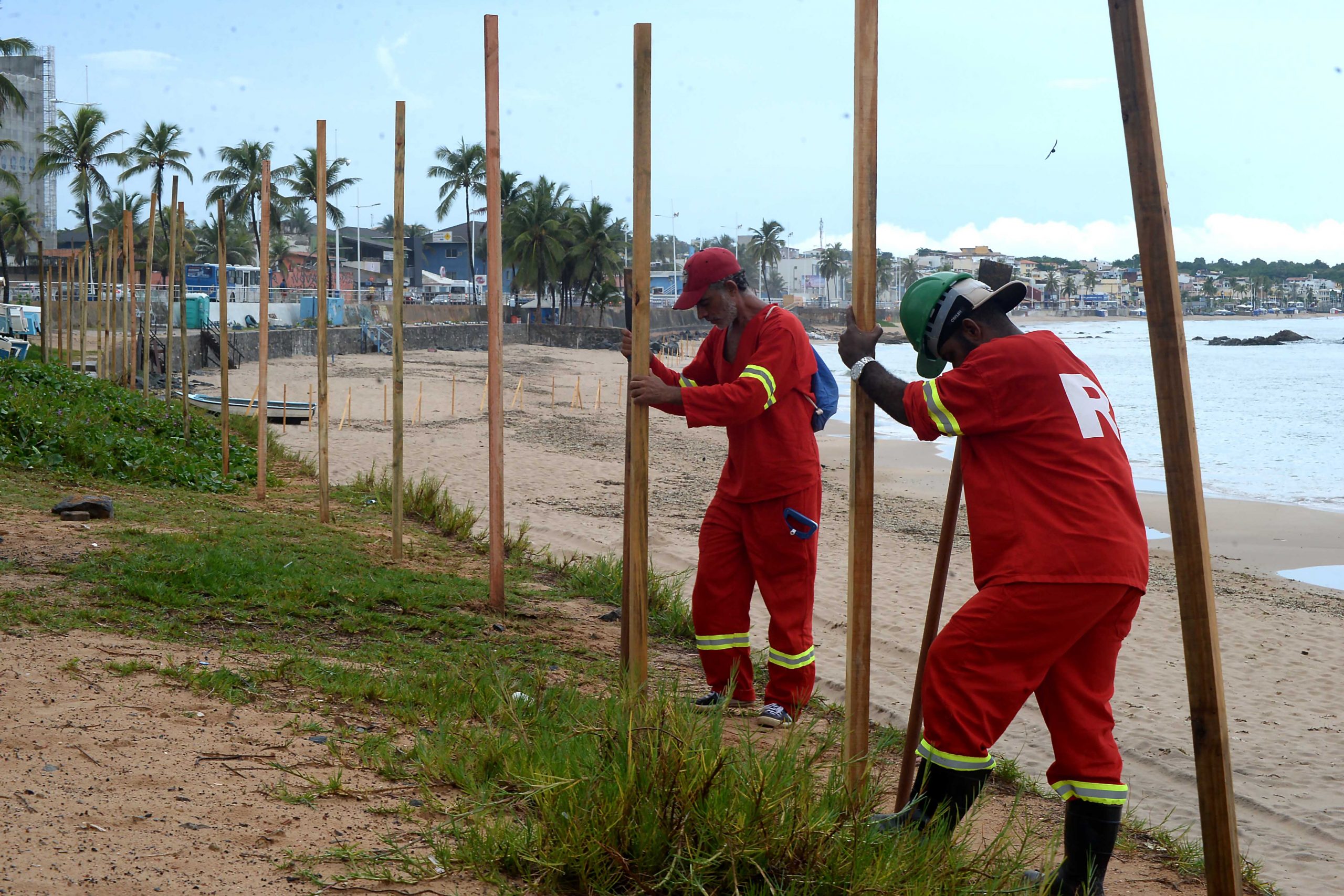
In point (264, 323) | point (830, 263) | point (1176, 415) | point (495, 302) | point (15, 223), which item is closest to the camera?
point (1176, 415)

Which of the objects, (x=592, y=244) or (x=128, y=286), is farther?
(x=592, y=244)

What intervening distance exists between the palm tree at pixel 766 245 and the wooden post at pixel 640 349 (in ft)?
345

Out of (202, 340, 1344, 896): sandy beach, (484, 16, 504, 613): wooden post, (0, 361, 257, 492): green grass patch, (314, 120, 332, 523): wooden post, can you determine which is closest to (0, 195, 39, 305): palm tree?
(202, 340, 1344, 896): sandy beach

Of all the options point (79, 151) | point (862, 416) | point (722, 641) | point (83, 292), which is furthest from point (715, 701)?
point (79, 151)

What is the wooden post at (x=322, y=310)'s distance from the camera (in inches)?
330

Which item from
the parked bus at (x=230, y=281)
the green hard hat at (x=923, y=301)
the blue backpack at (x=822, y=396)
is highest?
the parked bus at (x=230, y=281)

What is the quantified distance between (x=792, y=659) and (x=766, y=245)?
110 metres

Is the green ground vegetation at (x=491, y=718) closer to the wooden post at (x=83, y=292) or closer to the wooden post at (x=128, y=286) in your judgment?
the wooden post at (x=128, y=286)

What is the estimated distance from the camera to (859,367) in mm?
3271

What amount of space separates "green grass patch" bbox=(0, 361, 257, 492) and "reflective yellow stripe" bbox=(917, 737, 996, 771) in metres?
8.70

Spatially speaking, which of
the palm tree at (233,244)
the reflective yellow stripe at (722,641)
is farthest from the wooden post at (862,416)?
the palm tree at (233,244)

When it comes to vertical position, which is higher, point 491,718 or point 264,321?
point 264,321

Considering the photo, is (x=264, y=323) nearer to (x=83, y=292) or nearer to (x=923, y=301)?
(x=923, y=301)

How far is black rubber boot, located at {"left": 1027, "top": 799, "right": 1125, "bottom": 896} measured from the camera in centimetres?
299
